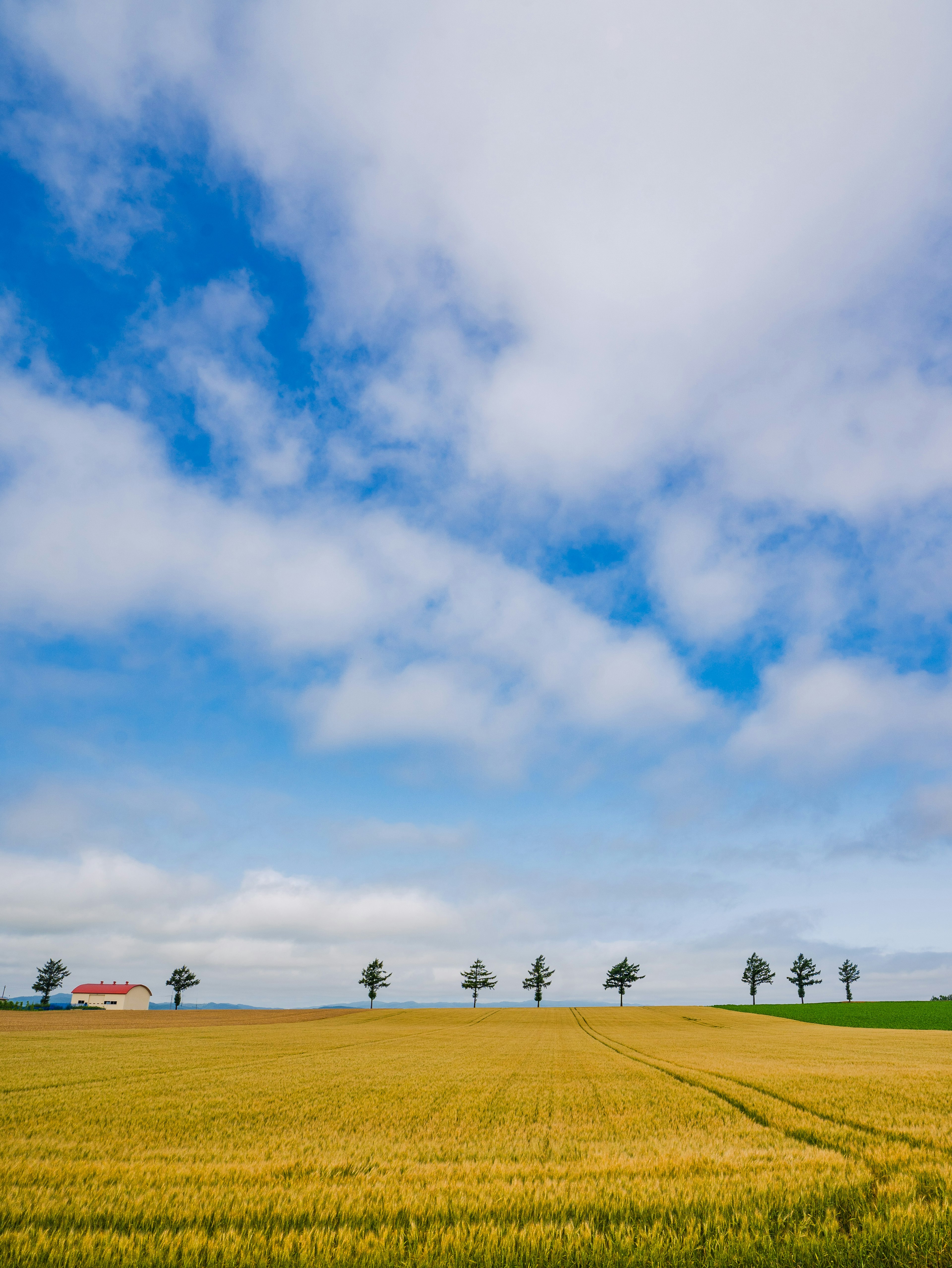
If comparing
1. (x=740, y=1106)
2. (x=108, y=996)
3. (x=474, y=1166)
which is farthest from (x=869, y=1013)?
(x=108, y=996)

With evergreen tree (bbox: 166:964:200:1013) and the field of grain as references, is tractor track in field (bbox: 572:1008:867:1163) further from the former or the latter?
evergreen tree (bbox: 166:964:200:1013)

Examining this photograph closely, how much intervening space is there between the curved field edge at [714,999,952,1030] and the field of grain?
68.9 meters

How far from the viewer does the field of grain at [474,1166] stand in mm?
5508

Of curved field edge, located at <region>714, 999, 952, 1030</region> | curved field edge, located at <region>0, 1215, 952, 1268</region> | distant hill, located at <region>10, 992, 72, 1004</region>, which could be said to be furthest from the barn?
curved field edge, located at <region>0, 1215, 952, 1268</region>

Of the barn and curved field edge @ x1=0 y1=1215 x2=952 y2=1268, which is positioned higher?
curved field edge @ x1=0 y1=1215 x2=952 y2=1268

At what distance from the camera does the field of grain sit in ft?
18.1

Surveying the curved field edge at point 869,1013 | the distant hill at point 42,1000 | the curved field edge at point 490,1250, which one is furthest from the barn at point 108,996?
the curved field edge at point 490,1250

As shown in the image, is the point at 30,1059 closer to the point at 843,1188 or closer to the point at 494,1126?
the point at 494,1126

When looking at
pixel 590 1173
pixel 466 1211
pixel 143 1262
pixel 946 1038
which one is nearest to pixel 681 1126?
pixel 590 1173

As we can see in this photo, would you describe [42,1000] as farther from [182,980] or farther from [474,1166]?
[474,1166]

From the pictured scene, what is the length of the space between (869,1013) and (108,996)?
16020 cm

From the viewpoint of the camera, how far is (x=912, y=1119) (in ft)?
39.3

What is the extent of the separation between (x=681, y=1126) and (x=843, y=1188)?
6.03 metres

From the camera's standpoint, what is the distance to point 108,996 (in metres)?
148
